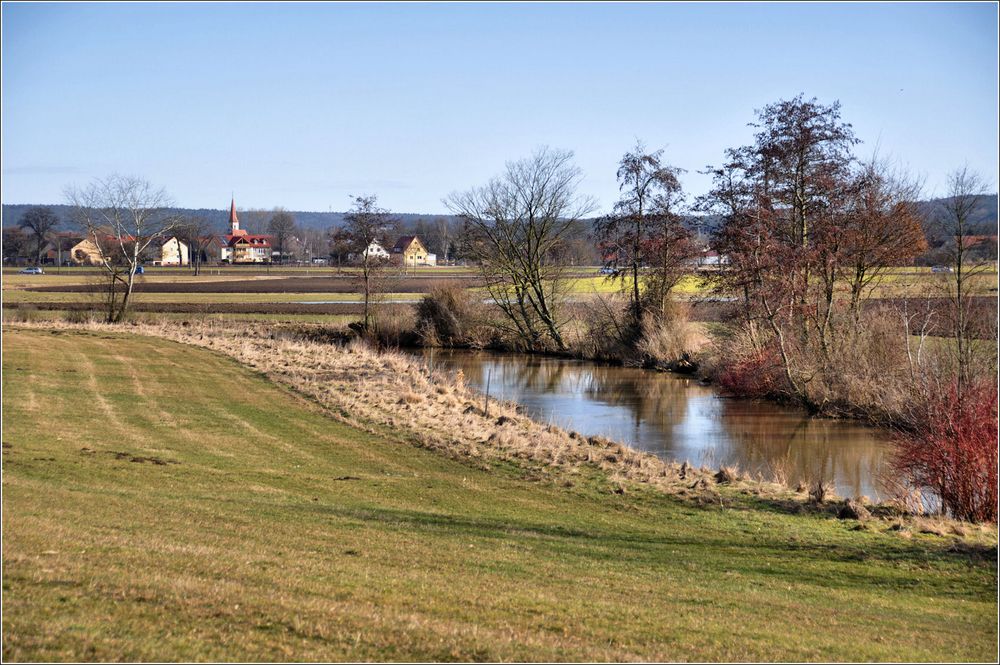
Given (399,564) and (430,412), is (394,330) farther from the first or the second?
(399,564)

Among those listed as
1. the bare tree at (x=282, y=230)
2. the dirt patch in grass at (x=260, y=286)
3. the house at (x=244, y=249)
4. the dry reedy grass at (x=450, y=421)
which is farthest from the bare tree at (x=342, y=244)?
the bare tree at (x=282, y=230)

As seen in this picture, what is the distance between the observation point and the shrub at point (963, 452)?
56.3 feet

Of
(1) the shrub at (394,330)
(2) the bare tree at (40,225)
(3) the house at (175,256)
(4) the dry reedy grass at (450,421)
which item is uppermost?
(2) the bare tree at (40,225)

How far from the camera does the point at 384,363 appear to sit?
38656 millimetres

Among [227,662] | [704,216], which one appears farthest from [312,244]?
[227,662]

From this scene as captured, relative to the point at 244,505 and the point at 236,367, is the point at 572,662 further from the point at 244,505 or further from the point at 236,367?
the point at 236,367

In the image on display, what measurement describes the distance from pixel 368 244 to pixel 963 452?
42.2 meters

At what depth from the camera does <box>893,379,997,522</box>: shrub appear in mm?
17156

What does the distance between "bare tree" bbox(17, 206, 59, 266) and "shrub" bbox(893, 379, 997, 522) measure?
406 feet

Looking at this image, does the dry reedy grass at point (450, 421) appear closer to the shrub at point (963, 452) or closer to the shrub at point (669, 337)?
the shrub at point (963, 452)

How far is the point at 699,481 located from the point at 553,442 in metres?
4.70

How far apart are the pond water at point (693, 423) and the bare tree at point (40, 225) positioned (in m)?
96.0

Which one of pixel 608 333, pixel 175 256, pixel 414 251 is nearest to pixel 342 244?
pixel 608 333

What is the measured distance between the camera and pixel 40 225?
12138cm
